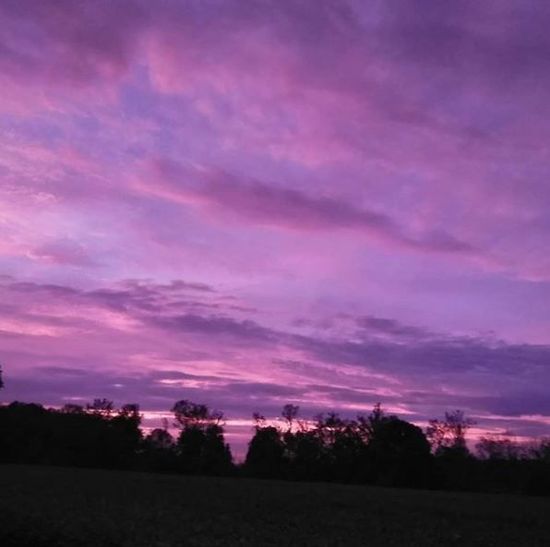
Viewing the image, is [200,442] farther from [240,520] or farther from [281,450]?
[240,520]

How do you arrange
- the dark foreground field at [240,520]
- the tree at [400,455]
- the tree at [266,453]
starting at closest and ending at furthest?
the dark foreground field at [240,520]
the tree at [400,455]
the tree at [266,453]

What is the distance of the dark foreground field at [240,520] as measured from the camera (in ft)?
74.0

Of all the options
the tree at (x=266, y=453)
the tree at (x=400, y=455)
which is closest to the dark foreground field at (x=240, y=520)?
the tree at (x=400, y=455)

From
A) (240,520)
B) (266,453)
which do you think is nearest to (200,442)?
(266,453)

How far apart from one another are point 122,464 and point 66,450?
24.3 ft

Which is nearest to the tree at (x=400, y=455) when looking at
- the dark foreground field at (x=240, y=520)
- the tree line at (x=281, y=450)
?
the tree line at (x=281, y=450)

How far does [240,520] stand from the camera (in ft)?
93.9

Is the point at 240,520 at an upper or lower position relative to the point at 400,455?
lower

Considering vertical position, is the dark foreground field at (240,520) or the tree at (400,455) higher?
the tree at (400,455)

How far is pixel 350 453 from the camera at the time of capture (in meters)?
94.0

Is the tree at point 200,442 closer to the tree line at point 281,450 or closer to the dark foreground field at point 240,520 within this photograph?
the tree line at point 281,450

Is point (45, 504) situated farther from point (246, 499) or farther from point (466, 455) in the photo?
point (466, 455)

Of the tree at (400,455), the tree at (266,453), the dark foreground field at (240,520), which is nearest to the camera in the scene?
the dark foreground field at (240,520)

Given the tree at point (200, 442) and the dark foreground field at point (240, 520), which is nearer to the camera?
the dark foreground field at point (240, 520)
